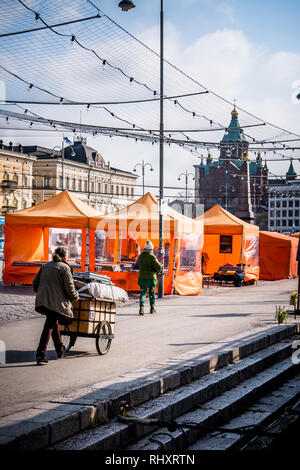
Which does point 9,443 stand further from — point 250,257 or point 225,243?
point 250,257

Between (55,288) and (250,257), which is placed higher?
(250,257)

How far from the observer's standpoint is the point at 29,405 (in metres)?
5.84

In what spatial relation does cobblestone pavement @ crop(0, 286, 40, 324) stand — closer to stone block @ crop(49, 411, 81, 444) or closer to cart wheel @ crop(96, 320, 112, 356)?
cart wheel @ crop(96, 320, 112, 356)

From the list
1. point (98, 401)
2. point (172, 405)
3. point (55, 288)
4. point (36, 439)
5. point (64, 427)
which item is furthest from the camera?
point (55, 288)

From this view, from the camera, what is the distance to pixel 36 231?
2395 centimetres

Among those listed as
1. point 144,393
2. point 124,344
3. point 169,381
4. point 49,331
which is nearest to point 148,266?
point 124,344

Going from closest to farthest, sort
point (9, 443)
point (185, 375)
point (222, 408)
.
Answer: point (9, 443) → point (222, 408) → point (185, 375)

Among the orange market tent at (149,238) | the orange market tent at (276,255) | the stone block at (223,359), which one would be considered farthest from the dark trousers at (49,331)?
the orange market tent at (276,255)

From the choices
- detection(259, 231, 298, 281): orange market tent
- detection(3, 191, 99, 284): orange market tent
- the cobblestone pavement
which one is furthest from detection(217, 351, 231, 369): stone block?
detection(259, 231, 298, 281): orange market tent

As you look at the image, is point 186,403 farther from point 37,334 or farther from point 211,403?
point 37,334

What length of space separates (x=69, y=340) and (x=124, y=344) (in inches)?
41.2

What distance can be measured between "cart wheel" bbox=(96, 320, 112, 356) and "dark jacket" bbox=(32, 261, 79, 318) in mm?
680

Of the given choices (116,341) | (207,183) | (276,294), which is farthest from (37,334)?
(207,183)
